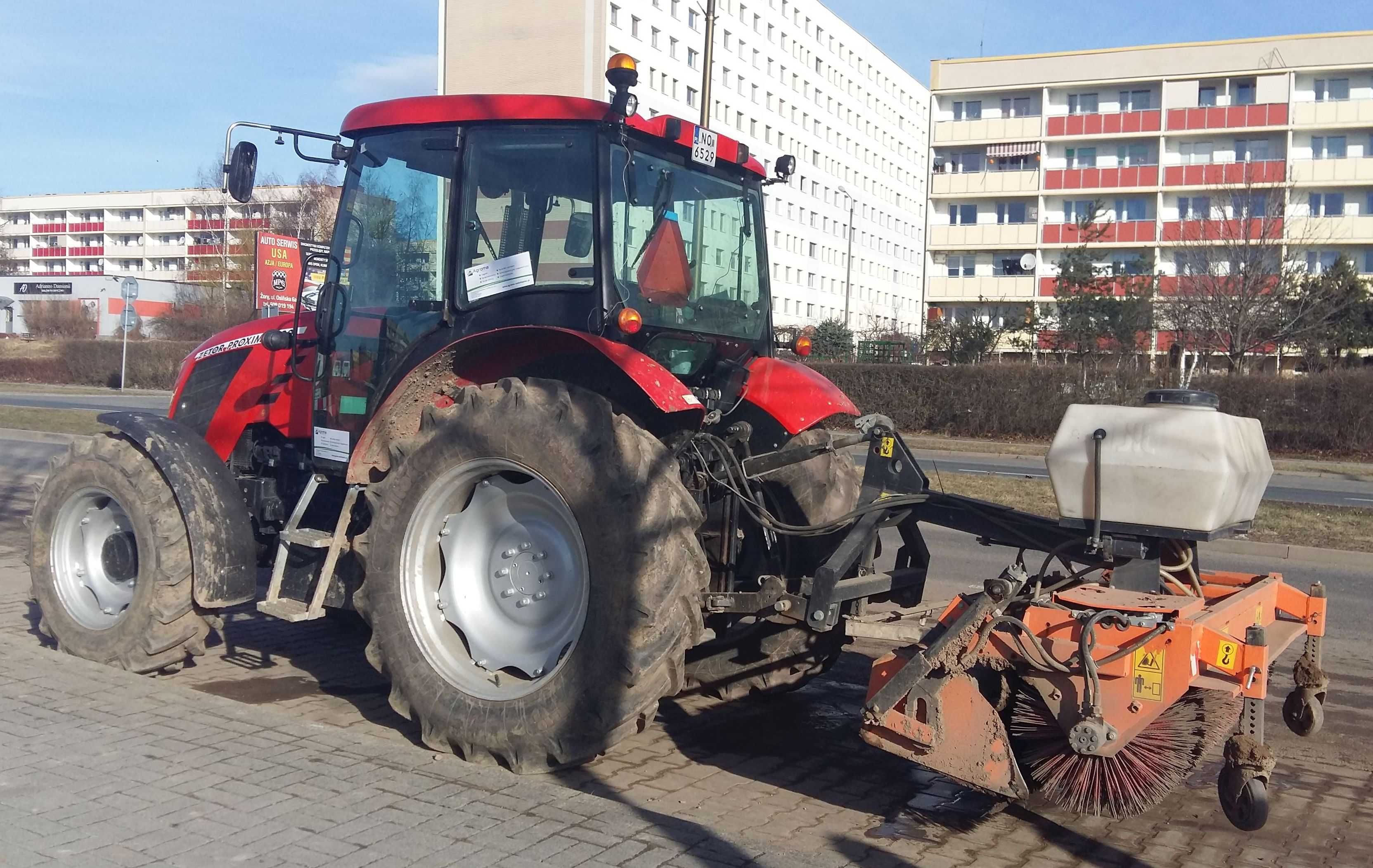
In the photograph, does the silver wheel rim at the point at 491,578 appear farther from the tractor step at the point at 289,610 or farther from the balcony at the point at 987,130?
the balcony at the point at 987,130

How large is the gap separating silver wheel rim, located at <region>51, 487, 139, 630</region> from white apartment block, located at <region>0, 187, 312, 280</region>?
317ft

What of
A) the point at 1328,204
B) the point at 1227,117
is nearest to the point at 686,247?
the point at 1328,204

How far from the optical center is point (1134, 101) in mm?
62062

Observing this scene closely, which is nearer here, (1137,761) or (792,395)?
(1137,761)

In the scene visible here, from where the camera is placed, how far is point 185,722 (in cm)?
502

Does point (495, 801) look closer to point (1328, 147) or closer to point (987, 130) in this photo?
point (1328, 147)

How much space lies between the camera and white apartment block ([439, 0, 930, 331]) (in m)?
59.8

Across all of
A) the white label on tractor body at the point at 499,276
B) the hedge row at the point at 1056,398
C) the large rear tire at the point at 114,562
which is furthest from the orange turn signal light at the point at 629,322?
the hedge row at the point at 1056,398

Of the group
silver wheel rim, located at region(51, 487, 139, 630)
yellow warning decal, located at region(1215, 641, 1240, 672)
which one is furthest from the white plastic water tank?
silver wheel rim, located at region(51, 487, 139, 630)

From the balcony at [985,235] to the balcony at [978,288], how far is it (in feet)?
5.29

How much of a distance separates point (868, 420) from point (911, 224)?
9272 centimetres

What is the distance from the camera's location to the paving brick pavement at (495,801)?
3771mm

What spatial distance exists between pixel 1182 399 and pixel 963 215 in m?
64.5

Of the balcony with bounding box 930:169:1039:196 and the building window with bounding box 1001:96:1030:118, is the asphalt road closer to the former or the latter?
the balcony with bounding box 930:169:1039:196
